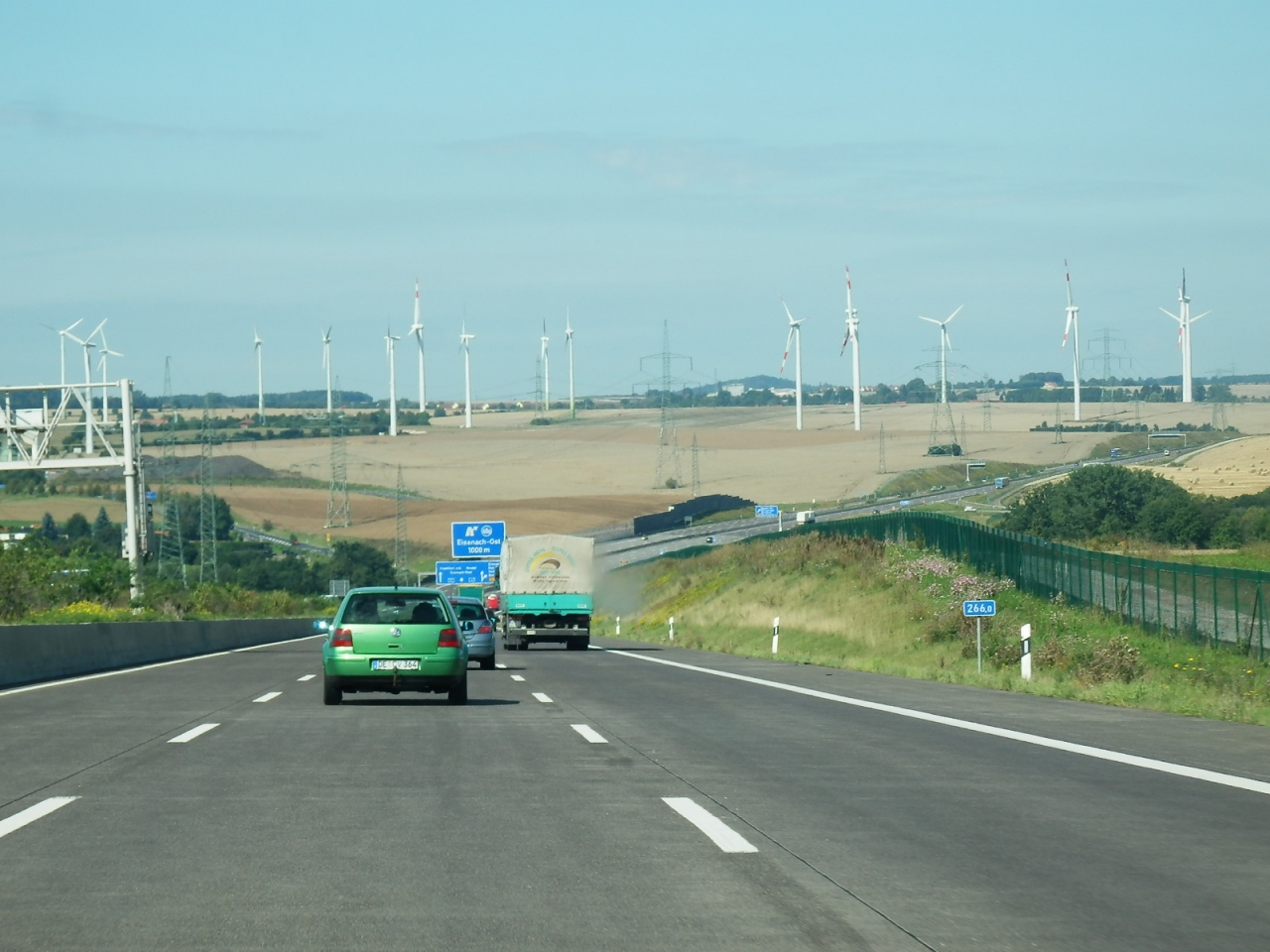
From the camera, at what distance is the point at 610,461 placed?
149 metres

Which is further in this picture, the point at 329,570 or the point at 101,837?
the point at 329,570

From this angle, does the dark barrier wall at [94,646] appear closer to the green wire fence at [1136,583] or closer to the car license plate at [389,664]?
the car license plate at [389,664]

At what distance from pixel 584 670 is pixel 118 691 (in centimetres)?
1019

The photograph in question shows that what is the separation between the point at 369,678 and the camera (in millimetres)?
20297

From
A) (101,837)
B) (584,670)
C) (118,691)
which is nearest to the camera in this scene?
(101,837)

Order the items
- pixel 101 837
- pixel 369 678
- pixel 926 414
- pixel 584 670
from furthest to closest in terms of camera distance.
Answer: pixel 926 414 → pixel 584 670 → pixel 369 678 → pixel 101 837

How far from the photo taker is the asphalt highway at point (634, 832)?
7266 millimetres

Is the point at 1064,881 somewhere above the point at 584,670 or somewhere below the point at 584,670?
above

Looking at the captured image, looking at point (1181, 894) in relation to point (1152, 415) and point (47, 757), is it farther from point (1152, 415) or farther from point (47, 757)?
point (1152, 415)

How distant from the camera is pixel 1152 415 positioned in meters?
168

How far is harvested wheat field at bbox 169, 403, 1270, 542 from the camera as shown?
4774 inches

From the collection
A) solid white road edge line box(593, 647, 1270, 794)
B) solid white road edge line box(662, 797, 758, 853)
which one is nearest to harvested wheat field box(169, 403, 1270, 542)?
solid white road edge line box(593, 647, 1270, 794)

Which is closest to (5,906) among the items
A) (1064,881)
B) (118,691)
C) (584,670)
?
(1064,881)

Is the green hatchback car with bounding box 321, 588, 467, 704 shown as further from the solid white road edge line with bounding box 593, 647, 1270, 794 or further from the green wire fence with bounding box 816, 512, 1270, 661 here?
the green wire fence with bounding box 816, 512, 1270, 661
